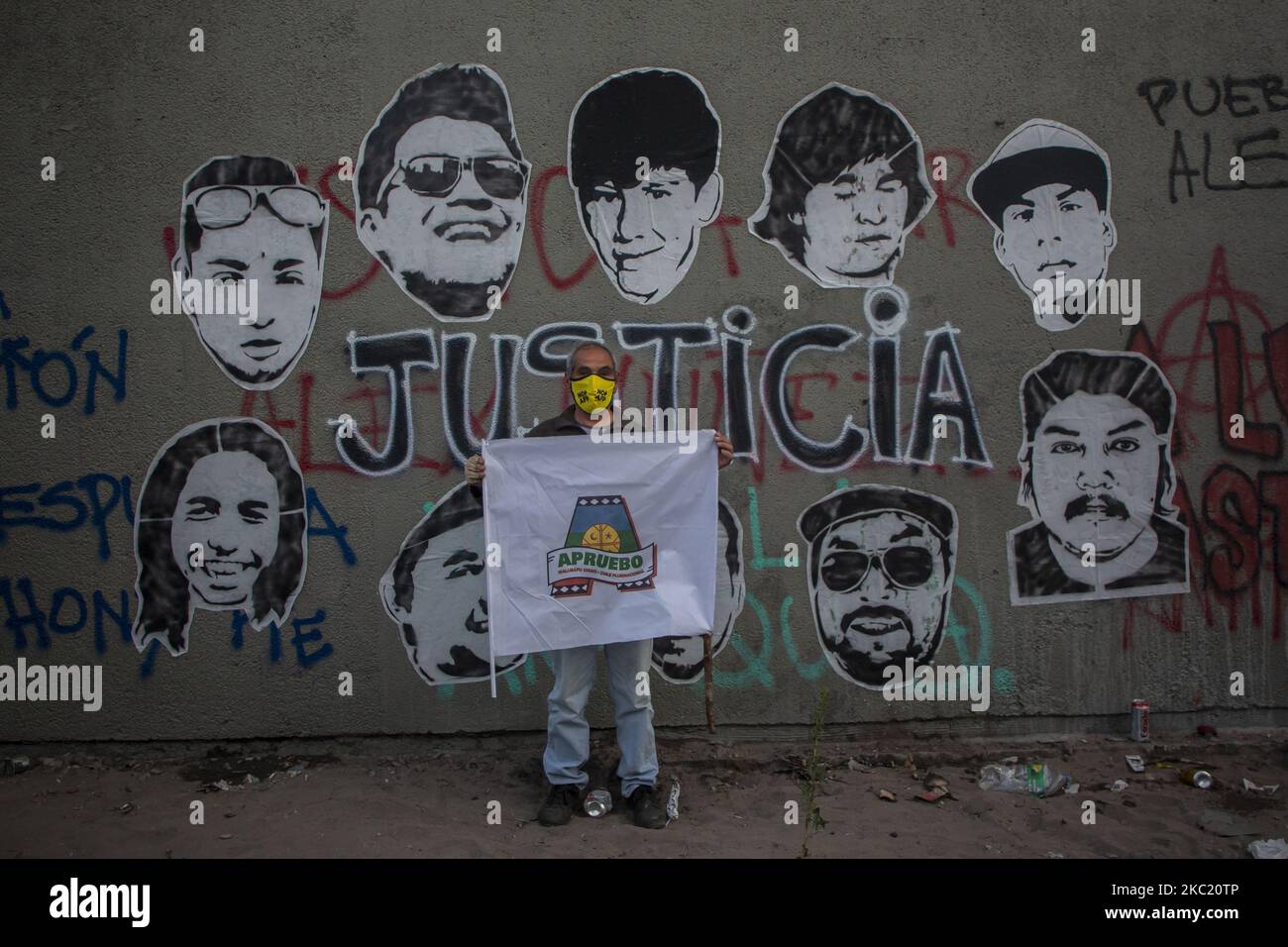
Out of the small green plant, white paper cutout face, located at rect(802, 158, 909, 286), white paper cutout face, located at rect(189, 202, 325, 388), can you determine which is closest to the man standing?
the small green plant

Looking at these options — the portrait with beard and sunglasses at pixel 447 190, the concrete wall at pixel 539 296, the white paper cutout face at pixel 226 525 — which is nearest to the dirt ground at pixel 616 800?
the concrete wall at pixel 539 296

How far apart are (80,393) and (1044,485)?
14.9ft

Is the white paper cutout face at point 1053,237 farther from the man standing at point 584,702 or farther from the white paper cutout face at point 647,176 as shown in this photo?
the man standing at point 584,702

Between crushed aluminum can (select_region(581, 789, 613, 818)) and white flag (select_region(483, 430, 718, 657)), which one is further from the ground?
white flag (select_region(483, 430, 718, 657))

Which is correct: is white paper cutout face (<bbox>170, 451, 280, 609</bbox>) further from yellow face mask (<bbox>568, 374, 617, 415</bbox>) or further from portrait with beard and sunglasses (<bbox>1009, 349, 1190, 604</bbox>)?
portrait with beard and sunglasses (<bbox>1009, 349, 1190, 604</bbox>)

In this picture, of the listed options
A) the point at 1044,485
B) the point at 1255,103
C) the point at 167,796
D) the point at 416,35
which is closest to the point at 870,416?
the point at 1044,485

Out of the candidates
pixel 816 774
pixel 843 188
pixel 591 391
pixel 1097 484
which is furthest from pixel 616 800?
pixel 843 188

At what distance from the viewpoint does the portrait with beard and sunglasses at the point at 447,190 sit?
4.60 m

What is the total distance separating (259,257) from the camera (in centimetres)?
461

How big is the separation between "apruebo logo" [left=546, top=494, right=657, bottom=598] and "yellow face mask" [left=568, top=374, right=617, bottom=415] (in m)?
0.37

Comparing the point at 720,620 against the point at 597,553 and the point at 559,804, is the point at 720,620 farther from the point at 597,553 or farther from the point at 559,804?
the point at 559,804

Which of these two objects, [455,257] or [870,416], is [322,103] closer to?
[455,257]

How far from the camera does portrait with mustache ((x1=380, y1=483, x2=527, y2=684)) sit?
4.61 metres

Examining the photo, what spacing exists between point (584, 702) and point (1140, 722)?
268 cm
